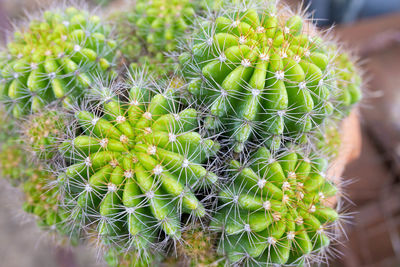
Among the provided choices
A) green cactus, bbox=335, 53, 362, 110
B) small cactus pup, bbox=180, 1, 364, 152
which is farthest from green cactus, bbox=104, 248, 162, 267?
green cactus, bbox=335, 53, 362, 110

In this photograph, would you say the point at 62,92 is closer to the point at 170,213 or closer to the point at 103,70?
the point at 103,70

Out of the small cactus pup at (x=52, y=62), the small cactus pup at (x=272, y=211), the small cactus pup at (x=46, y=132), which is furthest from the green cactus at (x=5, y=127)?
the small cactus pup at (x=272, y=211)

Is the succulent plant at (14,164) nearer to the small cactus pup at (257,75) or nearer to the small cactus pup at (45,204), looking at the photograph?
the small cactus pup at (45,204)

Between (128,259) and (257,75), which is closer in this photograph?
(257,75)

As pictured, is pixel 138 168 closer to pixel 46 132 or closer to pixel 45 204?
pixel 46 132

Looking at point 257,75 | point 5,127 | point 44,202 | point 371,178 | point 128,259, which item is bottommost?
point 371,178

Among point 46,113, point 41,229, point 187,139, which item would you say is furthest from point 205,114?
point 41,229

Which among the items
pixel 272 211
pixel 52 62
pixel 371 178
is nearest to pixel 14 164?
pixel 52 62

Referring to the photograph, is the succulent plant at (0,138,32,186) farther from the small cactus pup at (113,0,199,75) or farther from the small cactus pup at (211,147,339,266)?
the small cactus pup at (211,147,339,266)
